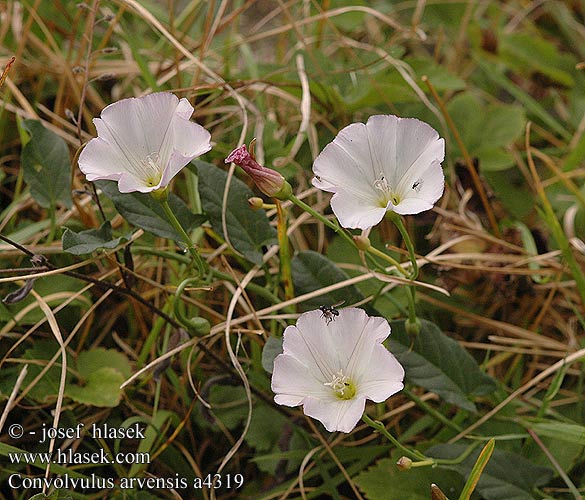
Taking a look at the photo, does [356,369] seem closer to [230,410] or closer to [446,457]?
[446,457]

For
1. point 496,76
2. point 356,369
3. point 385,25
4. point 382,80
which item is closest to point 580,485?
point 356,369

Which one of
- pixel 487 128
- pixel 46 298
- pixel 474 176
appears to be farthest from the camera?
pixel 487 128

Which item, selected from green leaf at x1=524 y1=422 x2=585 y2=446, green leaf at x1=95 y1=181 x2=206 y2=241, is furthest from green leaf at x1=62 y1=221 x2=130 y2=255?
green leaf at x1=524 y1=422 x2=585 y2=446

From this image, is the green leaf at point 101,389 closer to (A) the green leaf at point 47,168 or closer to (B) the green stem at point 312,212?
(A) the green leaf at point 47,168

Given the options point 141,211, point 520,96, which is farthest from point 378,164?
point 520,96

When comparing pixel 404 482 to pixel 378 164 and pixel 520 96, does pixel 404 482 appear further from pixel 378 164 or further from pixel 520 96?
pixel 520 96

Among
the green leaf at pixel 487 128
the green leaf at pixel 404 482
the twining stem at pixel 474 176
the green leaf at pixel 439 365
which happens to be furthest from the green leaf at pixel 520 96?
the green leaf at pixel 404 482
